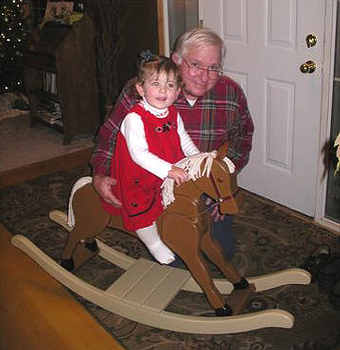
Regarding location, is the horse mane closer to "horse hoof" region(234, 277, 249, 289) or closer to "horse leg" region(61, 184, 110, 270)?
"horse leg" region(61, 184, 110, 270)

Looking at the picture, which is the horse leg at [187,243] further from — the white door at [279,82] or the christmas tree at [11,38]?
the christmas tree at [11,38]

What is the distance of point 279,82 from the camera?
2.74m

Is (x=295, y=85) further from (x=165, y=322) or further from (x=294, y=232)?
(x=165, y=322)

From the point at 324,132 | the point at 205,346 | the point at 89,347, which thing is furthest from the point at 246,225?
the point at 89,347

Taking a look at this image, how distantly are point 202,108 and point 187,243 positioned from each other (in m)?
0.60

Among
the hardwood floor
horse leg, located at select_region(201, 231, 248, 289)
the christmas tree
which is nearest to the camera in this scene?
horse leg, located at select_region(201, 231, 248, 289)

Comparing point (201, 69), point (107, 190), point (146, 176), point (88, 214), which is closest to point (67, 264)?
point (88, 214)

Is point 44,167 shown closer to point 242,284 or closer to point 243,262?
point 243,262

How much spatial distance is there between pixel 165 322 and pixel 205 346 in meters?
0.18

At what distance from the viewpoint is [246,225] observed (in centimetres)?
278

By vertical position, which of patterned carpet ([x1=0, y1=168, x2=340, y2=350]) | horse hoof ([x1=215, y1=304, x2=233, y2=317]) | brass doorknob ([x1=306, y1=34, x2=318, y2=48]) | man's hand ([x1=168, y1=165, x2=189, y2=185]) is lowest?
patterned carpet ([x1=0, y1=168, x2=340, y2=350])

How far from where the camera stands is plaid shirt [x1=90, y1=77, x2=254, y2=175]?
80.4 inches

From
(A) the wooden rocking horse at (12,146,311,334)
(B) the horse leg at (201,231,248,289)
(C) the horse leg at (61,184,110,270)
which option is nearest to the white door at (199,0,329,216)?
(A) the wooden rocking horse at (12,146,311,334)

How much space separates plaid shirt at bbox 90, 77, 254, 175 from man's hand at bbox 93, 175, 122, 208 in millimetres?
97
